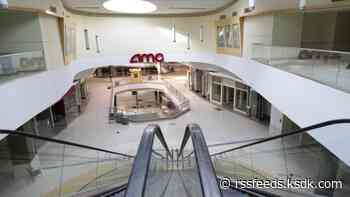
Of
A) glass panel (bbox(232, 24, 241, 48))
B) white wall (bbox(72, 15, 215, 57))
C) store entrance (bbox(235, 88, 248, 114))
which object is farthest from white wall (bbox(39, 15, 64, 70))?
store entrance (bbox(235, 88, 248, 114))

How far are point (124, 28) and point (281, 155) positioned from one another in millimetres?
12178

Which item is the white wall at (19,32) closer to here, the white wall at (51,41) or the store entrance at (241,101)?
the white wall at (51,41)

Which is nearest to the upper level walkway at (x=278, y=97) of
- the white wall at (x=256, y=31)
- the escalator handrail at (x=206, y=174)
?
the white wall at (x=256, y=31)

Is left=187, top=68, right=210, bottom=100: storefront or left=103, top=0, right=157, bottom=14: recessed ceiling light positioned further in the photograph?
left=187, top=68, right=210, bottom=100: storefront

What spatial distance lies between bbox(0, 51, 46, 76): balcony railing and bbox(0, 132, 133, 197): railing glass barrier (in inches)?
86.2

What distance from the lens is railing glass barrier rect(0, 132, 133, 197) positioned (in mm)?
7012

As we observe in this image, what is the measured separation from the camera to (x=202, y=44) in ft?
52.5

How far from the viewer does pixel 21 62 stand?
20.6ft

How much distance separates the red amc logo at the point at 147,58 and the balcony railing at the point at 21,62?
857 centimetres

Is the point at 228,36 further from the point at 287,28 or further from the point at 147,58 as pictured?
the point at 147,58

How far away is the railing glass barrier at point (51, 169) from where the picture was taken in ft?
23.0

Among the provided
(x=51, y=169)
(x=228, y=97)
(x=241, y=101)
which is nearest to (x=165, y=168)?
(x=51, y=169)

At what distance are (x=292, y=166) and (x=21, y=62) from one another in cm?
918

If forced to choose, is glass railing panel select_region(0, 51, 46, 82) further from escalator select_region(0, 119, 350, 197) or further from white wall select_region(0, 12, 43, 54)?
escalator select_region(0, 119, 350, 197)
